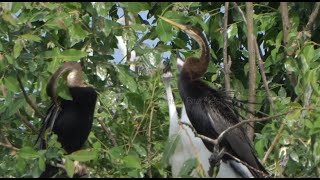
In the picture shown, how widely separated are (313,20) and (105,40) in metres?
1.25

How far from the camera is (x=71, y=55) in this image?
5016mm

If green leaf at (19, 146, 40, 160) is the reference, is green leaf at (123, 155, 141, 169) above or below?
below

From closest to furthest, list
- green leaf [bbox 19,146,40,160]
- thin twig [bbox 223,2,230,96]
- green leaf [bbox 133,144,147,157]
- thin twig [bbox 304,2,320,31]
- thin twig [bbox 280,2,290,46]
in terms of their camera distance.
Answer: green leaf [bbox 19,146,40,160], green leaf [bbox 133,144,147,157], thin twig [bbox 223,2,230,96], thin twig [bbox 280,2,290,46], thin twig [bbox 304,2,320,31]

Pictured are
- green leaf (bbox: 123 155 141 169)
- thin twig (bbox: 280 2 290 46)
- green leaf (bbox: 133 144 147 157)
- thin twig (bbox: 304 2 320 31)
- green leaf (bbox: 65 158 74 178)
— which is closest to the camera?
green leaf (bbox: 65 158 74 178)

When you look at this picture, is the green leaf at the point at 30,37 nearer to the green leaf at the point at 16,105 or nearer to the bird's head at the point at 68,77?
the bird's head at the point at 68,77

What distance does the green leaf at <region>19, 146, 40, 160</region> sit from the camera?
13.4 feet

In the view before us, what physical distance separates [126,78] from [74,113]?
15.0 inches

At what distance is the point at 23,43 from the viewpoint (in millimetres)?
4809

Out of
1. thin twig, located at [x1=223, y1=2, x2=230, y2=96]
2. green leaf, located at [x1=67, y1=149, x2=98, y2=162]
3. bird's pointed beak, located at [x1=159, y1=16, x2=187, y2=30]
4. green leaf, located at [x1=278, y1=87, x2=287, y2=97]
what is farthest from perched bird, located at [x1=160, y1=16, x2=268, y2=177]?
green leaf, located at [x1=67, y1=149, x2=98, y2=162]

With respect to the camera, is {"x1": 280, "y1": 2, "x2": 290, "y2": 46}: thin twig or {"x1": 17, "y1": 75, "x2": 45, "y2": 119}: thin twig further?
{"x1": 280, "y1": 2, "x2": 290, "y2": 46}: thin twig

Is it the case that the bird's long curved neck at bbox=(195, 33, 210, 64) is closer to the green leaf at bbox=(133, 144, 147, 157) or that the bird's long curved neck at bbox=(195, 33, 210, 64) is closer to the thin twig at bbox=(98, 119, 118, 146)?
the thin twig at bbox=(98, 119, 118, 146)

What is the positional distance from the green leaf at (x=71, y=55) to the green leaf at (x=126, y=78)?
0.35 m

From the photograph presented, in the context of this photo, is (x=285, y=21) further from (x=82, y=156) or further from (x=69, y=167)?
(x=69, y=167)

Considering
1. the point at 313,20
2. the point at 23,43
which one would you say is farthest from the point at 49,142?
the point at 313,20
